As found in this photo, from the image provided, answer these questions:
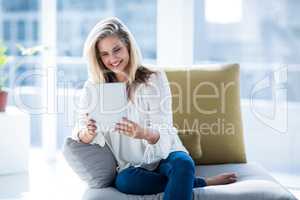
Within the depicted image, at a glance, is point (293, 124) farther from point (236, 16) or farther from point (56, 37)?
point (56, 37)

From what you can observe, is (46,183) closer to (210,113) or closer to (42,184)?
(42,184)

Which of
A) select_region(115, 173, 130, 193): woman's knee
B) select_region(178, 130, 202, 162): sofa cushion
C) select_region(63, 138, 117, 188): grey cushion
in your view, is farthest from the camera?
select_region(178, 130, 202, 162): sofa cushion

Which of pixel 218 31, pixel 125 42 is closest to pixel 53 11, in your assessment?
pixel 218 31

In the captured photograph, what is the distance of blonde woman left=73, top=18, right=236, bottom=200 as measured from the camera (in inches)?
89.5

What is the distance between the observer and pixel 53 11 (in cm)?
418

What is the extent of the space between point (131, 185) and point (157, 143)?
0.26 meters

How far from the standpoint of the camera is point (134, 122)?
→ 90.4 inches

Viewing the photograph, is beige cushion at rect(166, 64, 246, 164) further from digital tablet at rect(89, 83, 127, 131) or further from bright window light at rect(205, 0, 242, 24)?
bright window light at rect(205, 0, 242, 24)

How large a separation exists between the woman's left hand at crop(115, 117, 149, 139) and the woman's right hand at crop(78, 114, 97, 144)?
104 millimetres

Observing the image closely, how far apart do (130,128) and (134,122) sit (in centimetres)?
4

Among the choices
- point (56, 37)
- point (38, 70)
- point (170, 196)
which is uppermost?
point (56, 37)

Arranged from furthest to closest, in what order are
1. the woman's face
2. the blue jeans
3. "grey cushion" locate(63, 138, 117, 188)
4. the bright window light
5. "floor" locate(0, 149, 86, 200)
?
the bright window light
"floor" locate(0, 149, 86, 200)
the woman's face
"grey cushion" locate(63, 138, 117, 188)
the blue jeans

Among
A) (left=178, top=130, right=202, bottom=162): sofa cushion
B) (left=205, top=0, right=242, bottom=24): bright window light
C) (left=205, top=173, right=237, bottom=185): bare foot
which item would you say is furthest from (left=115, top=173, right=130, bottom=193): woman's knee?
(left=205, top=0, right=242, bottom=24): bright window light

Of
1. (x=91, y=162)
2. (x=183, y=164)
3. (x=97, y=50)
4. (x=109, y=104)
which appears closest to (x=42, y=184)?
(x=91, y=162)
